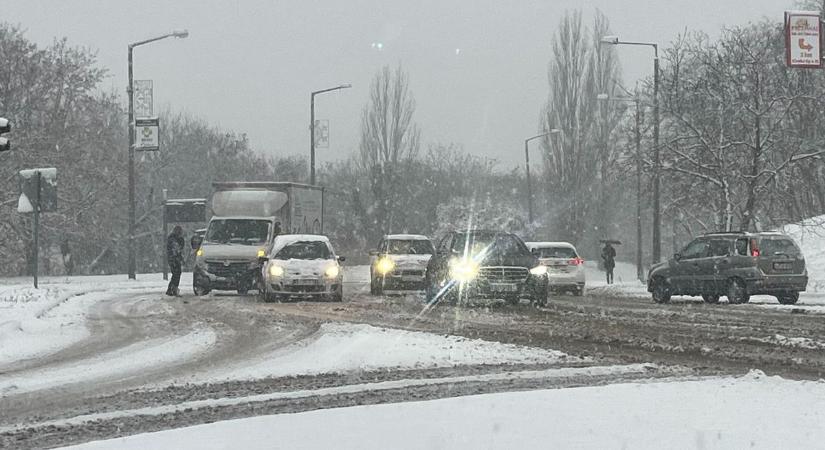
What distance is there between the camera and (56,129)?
43.4 metres

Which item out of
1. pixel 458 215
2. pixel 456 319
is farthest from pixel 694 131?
pixel 458 215

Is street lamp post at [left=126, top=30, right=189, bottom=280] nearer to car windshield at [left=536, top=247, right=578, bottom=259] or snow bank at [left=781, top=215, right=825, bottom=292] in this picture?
car windshield at [left=536, top=247, right=578, bottom=259]

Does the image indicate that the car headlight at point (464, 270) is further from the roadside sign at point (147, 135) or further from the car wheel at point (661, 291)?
the roadside sign at point (147, 135)

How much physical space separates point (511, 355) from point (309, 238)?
13219mm

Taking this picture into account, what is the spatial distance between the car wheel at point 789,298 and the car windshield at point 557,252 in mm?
7577

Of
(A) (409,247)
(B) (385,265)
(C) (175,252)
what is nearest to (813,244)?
(A) (409,247)

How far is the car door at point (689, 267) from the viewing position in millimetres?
24344

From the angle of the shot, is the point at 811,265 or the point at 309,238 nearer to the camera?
the point at 309,238

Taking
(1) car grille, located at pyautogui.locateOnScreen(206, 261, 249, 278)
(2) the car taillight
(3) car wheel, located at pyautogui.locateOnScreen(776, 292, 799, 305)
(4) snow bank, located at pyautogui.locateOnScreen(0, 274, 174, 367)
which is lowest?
(3) car wheel, located at pyautogui.locateOnScreen(776, 292, 799, 305)

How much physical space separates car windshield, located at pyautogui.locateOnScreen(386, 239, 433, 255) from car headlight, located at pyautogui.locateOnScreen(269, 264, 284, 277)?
4.77 metres

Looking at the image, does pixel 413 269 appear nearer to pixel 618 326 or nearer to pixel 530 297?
pixel 530 297

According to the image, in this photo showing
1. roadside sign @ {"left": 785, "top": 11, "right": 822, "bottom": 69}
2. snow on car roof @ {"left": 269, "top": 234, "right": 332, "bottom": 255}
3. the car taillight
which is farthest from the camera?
snow on car roof @ {"left": 269, "top": 234, "right": 332, "bottom": 255}

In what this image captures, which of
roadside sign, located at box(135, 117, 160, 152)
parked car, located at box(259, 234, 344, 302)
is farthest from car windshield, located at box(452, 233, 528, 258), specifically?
roadside sign, located at box(135, 117, 160, 152)

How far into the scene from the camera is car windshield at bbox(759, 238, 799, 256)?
892 inches
